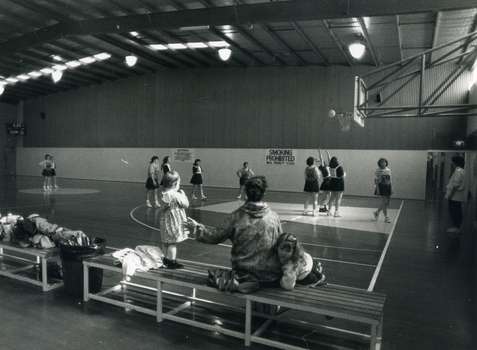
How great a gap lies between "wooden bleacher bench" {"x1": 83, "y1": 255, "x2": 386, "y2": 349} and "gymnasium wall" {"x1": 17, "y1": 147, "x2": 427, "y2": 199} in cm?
1641

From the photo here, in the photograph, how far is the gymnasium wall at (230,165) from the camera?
19.2 metres

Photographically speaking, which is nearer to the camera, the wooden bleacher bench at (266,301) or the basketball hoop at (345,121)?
the wooden bleacher bench at (266,301)

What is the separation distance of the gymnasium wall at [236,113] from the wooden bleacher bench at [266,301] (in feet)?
55.3

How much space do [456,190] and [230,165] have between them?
582 inches

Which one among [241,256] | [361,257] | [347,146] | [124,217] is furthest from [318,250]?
[347,146]

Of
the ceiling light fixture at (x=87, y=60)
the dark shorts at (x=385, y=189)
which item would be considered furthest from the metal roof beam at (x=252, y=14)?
the ceiling light fixture at (x=87, y=60)

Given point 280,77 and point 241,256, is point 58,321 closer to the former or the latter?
point 241,256

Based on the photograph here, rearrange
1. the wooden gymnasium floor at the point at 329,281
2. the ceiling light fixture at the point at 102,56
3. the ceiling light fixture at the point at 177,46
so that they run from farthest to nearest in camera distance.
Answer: the ceiling light fixture at the point at 102,56 → the ceiling light fixture at the point at 177,46 → the wooden gymnasium floor at the point at 329,281

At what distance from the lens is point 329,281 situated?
18.8 feet

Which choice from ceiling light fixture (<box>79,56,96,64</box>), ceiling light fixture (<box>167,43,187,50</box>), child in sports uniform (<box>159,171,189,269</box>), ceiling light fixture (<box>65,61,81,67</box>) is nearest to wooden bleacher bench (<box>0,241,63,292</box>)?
child in sports uniform (<box>159,171,189,269</box>)

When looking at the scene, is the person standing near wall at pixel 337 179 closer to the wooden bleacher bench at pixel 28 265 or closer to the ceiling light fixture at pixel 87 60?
the wooden bleacher bench at pixel 28 265

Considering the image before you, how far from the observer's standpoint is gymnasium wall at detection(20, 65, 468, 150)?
19344mm

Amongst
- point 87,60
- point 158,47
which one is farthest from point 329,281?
point 87,60

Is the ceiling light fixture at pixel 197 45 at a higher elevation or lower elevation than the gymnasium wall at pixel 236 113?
higher
